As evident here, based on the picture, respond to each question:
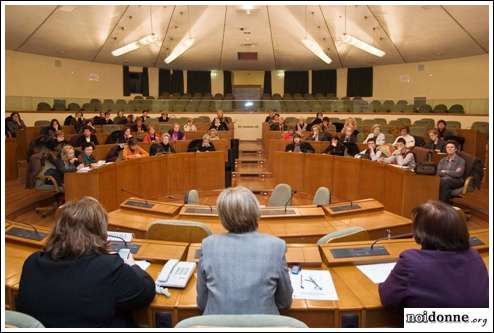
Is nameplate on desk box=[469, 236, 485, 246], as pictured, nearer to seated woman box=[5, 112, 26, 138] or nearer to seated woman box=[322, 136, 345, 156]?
seated woman box=[322, 136, 345, 156]

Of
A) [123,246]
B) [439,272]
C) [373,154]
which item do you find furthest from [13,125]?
[439,272]

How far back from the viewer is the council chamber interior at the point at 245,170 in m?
1.81

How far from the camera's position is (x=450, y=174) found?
6098mm

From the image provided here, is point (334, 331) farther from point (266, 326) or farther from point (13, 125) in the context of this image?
point (13, 125)

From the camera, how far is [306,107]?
14992 millimetres

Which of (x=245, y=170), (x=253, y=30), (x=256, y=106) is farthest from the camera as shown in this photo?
(x=256, y=106)

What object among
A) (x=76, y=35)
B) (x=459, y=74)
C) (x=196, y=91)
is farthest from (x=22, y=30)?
(x=459, y=74)

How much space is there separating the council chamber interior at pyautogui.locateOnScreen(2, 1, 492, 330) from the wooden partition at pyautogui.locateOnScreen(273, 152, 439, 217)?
1.2 inches

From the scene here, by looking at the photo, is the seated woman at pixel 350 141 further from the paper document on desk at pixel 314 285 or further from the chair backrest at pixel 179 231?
the paper document on desk at pixel 314 285

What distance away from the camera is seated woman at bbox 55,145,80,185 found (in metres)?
6.32

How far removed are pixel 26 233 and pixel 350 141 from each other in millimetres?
6328

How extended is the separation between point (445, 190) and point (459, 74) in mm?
9665

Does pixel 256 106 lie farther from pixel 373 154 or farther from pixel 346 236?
pixel 346 236

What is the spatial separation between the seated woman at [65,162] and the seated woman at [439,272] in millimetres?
5522
